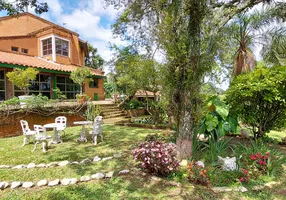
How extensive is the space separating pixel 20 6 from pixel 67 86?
1147 cm

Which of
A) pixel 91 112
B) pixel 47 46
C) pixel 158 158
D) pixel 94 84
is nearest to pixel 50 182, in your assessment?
pixel 158 158

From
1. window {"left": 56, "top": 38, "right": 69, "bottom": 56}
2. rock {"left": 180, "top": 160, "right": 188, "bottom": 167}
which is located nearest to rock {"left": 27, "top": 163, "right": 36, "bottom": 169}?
rock {"left": 180, "top": 160, "right": 188, "bottom": 167}

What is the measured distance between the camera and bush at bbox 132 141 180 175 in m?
3.49

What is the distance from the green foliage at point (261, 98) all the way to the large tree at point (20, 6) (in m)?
5.96

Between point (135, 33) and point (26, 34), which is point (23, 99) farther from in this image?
point (26, 34)

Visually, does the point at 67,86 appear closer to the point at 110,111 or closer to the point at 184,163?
the point at 110,111

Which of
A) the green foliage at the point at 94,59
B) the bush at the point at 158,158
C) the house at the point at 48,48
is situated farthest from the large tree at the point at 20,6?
the green foliage at the point at 94,59

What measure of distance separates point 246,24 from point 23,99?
43.2 feet

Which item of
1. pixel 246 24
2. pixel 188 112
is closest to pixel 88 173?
pixel 188 112

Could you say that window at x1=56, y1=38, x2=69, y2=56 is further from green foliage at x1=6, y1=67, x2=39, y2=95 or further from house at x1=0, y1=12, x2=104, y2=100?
green foliage at x1=6, y1=67, x2=39, y2=95

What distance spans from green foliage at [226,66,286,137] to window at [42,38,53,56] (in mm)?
15826

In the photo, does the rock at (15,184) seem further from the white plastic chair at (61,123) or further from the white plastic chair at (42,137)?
the white plastic chair at (61,123)

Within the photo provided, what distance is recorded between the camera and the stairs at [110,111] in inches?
520

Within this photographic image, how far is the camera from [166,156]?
3.48 m
